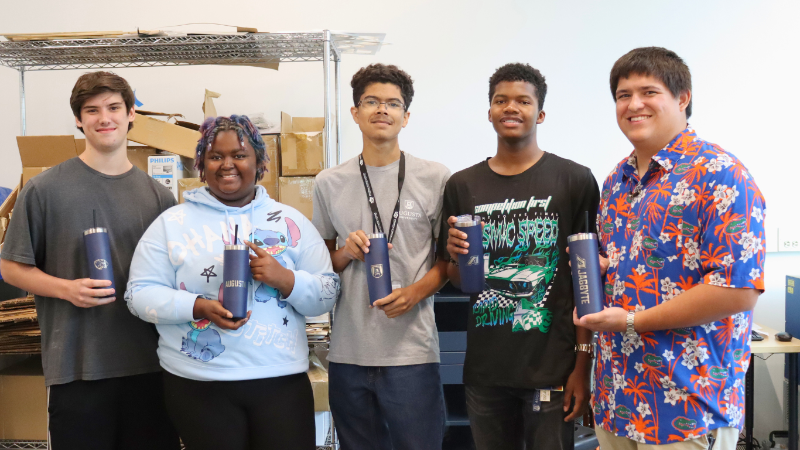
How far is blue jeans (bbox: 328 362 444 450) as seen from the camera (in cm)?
163

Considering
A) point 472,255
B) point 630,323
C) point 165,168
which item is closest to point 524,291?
point 472,255

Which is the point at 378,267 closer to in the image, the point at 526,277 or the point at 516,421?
the point at 526,277

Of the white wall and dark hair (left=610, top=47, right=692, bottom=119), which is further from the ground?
the white wall

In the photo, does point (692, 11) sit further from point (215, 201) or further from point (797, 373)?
point (215, 201)

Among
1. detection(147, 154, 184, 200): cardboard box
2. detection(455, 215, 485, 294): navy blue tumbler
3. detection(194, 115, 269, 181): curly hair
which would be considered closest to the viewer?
detection(455, 215, 485, 294): navy blue tumbler

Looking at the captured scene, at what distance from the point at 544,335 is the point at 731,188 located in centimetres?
58

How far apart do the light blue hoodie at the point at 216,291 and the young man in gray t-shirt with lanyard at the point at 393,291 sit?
17cm

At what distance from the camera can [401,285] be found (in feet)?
5.50

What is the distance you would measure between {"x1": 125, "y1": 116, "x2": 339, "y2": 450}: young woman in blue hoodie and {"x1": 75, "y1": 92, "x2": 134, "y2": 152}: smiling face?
345 millimetres

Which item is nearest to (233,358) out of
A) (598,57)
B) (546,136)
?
(546,136)

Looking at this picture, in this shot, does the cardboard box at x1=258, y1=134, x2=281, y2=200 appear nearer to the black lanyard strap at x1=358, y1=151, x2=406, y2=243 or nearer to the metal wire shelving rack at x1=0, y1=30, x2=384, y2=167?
the metal wire shelving rack at x1=0, y1=30, x2=384, y2=167

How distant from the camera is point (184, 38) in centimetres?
260

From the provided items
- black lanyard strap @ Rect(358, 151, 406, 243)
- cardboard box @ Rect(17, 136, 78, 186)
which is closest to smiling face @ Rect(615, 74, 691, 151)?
black lanyard strap @ Rect(358, 151, 406, 243)

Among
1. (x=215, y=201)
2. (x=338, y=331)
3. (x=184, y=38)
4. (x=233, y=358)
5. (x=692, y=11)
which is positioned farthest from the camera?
(x=692, y=11)
